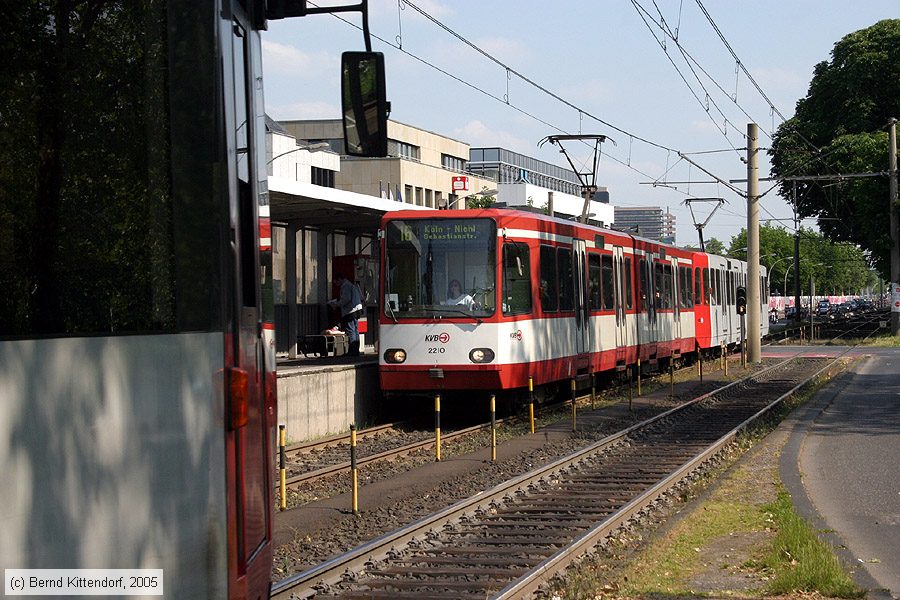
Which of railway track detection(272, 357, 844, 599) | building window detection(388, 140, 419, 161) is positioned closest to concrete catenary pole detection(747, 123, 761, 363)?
railway track detection(272, 357, 844, 599)

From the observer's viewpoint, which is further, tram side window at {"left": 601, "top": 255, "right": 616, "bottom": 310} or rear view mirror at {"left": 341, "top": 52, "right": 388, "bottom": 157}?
tram side window at {"left": 601, "top": 255, "right": 616, "bottom": 310}

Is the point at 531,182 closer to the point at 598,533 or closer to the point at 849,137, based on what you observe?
the point at 849,137

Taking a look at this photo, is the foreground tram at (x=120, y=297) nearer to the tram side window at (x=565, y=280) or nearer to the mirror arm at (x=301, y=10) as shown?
the mirror arm at (x=301, y=10)

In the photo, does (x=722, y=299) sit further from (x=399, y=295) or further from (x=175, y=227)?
(x=175, y=227)

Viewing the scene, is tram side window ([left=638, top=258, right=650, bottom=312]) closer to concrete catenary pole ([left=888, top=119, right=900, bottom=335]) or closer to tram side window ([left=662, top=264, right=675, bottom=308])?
tram side window ([left=662, top=264, right=675, bottom=308])

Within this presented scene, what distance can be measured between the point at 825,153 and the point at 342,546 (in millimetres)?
57605

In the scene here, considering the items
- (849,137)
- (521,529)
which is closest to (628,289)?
(521,529)

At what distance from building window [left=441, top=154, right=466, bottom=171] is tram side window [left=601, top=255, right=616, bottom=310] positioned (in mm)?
62192

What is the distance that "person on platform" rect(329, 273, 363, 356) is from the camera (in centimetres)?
2408

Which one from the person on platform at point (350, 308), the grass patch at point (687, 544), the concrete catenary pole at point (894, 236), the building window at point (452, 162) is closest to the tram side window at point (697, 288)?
the person on platform at point (350, 308)

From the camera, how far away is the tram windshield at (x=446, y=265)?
62.3ft

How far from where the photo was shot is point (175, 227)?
403cm

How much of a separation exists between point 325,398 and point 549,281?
14.4 ft

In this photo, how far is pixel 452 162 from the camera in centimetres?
9025
